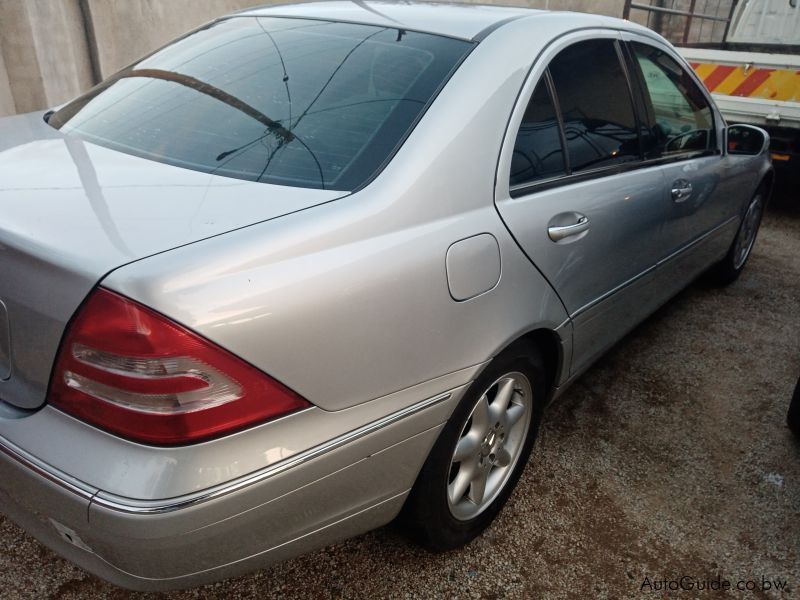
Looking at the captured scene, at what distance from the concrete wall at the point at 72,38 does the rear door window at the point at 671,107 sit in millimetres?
4779

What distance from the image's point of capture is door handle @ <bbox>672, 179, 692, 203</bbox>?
2.76 m

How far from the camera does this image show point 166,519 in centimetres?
123

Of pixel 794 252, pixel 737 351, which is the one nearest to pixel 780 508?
pixel 737 351

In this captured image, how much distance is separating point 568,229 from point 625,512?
39.4 inches

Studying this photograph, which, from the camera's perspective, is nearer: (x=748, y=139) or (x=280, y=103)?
(x=280, y=103)

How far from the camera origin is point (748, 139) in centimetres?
373

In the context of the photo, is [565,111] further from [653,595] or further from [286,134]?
[653,595]

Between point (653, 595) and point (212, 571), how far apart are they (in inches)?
51.6

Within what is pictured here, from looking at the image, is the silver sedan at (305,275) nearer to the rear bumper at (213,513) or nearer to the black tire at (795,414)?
the rear bumper at (213,513)

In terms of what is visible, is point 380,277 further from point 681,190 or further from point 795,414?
point 795,414

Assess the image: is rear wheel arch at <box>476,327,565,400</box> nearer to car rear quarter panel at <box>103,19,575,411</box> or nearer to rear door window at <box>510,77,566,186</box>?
car rear quarter panel at <box>103,19,575,411</box>

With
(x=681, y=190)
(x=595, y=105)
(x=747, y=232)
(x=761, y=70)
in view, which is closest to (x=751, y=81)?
(x=761, y=70)

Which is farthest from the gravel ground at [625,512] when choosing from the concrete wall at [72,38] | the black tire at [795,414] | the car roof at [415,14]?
the concrete wall at [72,38]

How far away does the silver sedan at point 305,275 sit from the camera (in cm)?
126
